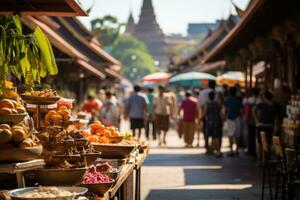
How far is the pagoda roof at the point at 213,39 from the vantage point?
169ft

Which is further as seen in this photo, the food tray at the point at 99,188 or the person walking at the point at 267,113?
the person walking at the point at 267,113

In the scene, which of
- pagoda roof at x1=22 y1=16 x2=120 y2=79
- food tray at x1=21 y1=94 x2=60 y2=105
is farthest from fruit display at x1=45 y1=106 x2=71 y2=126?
pagoda roof at x1=22 y1=16 x2=120 y2=79

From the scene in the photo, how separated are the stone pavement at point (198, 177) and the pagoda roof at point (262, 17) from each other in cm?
291

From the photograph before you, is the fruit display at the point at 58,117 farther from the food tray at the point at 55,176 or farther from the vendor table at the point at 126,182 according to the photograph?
the food tray at the point at 55,176

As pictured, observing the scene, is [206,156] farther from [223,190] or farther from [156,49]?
[156,49]

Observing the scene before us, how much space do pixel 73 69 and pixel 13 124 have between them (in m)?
21.6

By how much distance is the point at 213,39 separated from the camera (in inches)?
2194

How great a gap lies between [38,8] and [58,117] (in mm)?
1153

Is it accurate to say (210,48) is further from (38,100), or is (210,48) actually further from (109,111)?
(38,100)

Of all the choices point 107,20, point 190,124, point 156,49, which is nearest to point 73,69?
point 190,124

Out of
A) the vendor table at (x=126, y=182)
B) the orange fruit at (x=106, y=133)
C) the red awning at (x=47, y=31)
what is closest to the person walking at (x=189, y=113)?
the red awning at (x=47, y=31)

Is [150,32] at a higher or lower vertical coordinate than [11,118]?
higher

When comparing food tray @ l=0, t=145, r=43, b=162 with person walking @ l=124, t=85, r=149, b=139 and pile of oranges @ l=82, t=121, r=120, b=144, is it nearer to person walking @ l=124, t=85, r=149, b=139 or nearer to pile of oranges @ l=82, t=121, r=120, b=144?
pile of oranges @ l=82, t=121, r=120, b=144

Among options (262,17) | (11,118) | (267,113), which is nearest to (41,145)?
(11,118)
